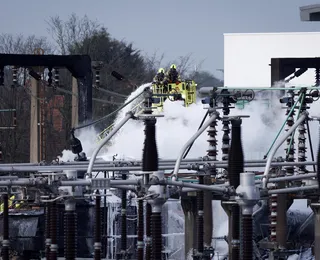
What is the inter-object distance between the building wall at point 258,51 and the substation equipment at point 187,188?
25841mm

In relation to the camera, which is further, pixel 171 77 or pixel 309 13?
pixel 171 77

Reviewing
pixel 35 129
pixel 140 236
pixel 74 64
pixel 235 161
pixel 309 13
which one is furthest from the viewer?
pixel 35 129

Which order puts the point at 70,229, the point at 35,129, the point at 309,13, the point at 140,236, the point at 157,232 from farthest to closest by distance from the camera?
the point at 35,129, the point at 309,13, the point at 140,236, the point at 70,229, the point at 157,232

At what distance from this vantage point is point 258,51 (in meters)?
71.6

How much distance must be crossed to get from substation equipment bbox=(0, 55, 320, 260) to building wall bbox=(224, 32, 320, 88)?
2584 cm

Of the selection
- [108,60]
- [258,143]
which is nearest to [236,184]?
[258,143]

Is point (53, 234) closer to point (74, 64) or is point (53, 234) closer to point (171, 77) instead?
point (74, 64)

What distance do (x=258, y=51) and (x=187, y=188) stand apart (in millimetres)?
42114

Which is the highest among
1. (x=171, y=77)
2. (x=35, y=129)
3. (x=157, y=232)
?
(x=171, y=77)

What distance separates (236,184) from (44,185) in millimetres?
3652

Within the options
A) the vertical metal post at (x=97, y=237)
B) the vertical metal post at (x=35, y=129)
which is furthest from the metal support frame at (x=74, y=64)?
the vertical metal post at (x=97, y=237)

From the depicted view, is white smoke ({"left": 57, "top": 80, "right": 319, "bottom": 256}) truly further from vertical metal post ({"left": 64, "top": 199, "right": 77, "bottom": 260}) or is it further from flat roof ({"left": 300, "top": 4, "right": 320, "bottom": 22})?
vertical metal post ({"left": 64, "top": 199, "right": 77, "bottom": 260})

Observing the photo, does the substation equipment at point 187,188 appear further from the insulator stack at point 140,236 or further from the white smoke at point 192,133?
the white smoke at point 192,133

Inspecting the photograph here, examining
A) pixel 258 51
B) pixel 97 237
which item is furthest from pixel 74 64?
pixel 258 51
